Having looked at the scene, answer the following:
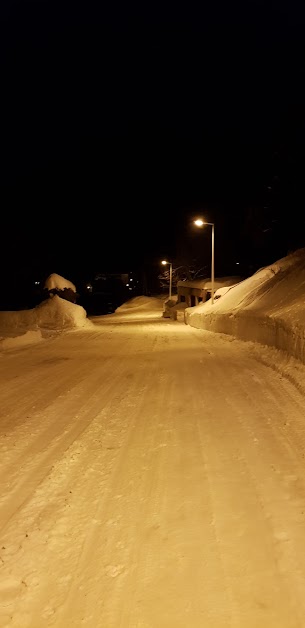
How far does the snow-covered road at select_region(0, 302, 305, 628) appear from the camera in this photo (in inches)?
123

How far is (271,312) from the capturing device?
17344 mm

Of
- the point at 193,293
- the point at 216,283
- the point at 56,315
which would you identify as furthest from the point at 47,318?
the point at 193,293

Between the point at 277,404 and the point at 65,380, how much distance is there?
194 inches

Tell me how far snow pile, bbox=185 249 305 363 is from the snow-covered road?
14.4 ft

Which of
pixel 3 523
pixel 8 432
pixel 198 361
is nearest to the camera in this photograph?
pixel 3 523

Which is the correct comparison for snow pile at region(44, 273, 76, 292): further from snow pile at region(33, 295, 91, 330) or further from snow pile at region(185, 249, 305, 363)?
snow pile at region(185, 249, 305, 363)

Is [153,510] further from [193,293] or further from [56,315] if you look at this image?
[193,293]

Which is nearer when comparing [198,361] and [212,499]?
[212,499]

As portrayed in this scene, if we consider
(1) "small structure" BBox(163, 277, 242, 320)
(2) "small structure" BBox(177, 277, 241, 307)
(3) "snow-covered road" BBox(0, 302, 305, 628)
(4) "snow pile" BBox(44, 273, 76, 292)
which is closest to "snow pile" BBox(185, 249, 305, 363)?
(3) "snow-covered road" BBox(0, 302, 305, 628)

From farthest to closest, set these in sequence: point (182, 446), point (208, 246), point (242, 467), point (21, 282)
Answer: point (208, 246), point (21, 282), point (182, 446), point (242, 467)

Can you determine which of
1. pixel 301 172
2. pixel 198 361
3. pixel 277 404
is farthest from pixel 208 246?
pixel 277 404

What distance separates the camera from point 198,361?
14523 mm

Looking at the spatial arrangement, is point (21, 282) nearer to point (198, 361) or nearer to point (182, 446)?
point (198, 361)

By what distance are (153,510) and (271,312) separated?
1363cm
